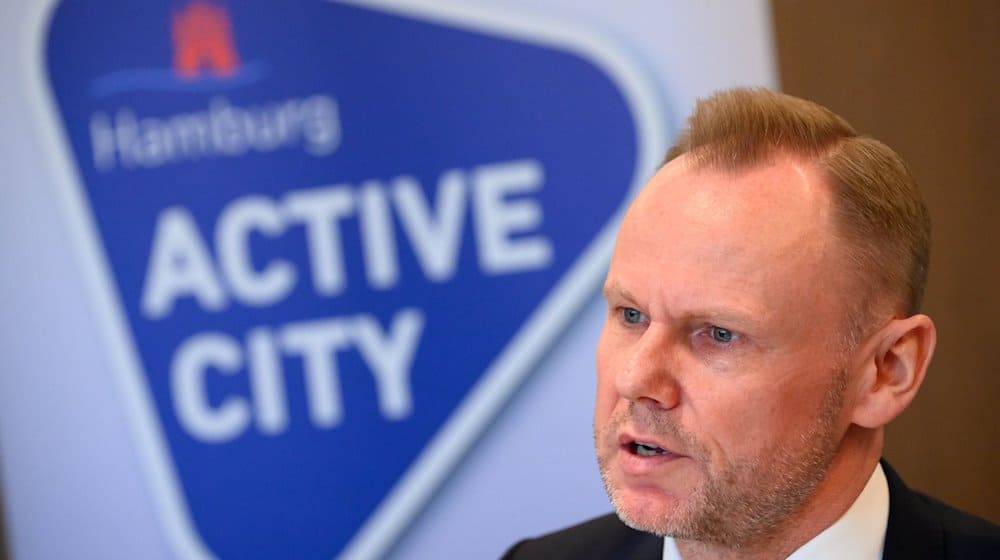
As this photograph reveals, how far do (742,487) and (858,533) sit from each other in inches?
7.2

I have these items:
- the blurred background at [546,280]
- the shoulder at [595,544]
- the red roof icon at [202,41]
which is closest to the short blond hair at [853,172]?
the shoulder at [595,544]

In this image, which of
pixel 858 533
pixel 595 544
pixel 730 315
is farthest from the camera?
pixel 595 544

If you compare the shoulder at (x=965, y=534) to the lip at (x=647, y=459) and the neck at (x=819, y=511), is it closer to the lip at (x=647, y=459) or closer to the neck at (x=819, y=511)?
the neck at (x=819, y=511)

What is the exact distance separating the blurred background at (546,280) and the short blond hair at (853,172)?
83 centimetres

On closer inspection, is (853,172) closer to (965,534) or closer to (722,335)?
(722,335)

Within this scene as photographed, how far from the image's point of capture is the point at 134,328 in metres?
2.58

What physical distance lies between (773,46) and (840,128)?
0.84 m

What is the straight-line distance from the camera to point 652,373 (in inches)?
53.4

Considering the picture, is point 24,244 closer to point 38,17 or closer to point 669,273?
point 38,17

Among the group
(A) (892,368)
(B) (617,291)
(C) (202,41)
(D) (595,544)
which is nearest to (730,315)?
(B) (617,291)

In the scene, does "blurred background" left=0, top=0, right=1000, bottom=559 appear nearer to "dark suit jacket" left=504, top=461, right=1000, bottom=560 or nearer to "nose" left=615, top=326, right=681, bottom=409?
"dark suit jacket" left=504, top=461, right=1000, bottom=560

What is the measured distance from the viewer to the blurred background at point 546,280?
2.34 metres

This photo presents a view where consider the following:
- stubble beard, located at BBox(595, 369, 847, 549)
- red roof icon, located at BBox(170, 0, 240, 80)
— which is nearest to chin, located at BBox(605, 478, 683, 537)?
stubble beard, located at BBox(595, 369, 847, 549)

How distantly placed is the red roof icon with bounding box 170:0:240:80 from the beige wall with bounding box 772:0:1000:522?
1102 millimetres
